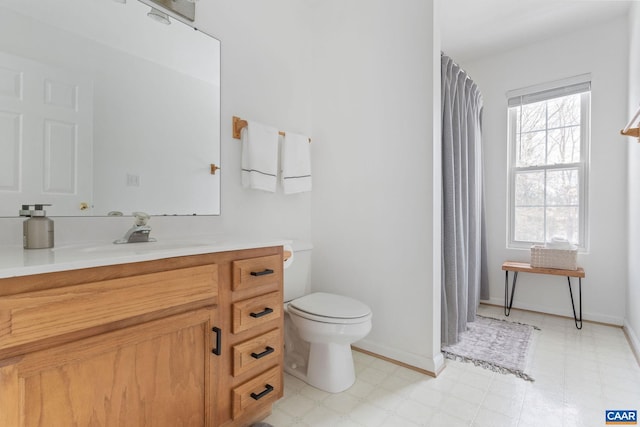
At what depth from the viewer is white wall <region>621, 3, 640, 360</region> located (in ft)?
6.97

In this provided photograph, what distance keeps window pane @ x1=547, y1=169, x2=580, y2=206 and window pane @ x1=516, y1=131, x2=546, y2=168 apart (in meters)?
0.17

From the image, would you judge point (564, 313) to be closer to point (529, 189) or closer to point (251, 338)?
point (529, 189)

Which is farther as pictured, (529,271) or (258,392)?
(529,271)

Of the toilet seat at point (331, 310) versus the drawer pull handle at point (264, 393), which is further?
the toilet seat at point (331, 310)

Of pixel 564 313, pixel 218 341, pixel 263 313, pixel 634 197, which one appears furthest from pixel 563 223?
pixel 218 341

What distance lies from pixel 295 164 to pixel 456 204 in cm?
114

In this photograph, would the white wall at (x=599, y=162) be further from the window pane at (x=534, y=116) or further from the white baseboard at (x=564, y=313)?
the window pane at (x=534, y=116)

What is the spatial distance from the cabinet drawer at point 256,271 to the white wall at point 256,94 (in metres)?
0.52

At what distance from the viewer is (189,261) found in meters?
1.09

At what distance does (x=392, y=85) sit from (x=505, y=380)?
188 cm

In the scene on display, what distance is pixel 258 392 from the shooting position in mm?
1339

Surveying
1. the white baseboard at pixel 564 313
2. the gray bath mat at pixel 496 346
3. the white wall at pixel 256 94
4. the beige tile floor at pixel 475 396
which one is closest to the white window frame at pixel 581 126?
the white baseboard at pixel 564 313

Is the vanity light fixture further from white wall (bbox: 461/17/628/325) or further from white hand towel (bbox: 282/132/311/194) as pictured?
white wall (bbox: 461/17/628/325)

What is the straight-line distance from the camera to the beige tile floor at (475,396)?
4.77 ft
